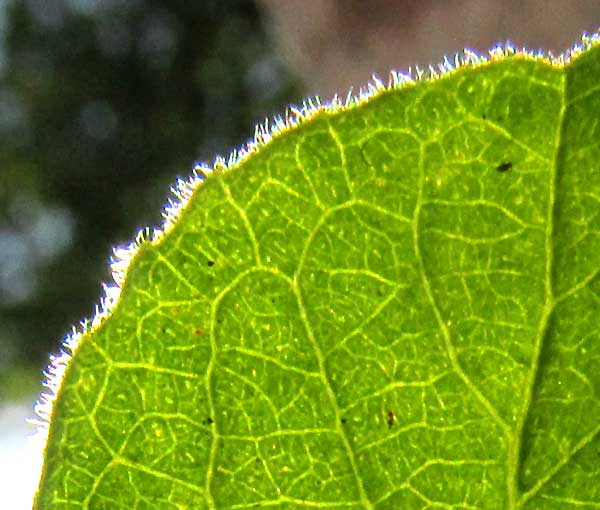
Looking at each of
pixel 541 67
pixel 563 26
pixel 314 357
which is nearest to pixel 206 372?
pixel 314 357

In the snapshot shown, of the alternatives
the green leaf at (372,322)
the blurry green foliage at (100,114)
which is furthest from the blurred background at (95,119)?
the green leaf at (372,322)

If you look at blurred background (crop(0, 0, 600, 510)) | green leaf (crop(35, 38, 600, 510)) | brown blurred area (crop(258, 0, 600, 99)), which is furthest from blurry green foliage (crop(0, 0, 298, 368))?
green leaf (crop(35, 38, 600, 510))

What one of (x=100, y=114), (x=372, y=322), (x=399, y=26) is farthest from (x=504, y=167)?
(x=100, y=114)

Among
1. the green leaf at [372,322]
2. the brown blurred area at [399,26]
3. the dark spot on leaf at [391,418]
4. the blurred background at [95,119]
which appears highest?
the blurred background at [95,119]

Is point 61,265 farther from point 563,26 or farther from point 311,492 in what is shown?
point 311,492

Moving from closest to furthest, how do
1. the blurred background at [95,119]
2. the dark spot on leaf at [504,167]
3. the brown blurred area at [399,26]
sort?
1. the dark spot on leaf at [504,167]
2. the brown blurred area at [399,26]
3. the blurred background at [95,119]

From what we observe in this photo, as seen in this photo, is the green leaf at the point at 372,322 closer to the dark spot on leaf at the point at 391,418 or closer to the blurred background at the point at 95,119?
the dark spot on leaf at the point at 391,418
